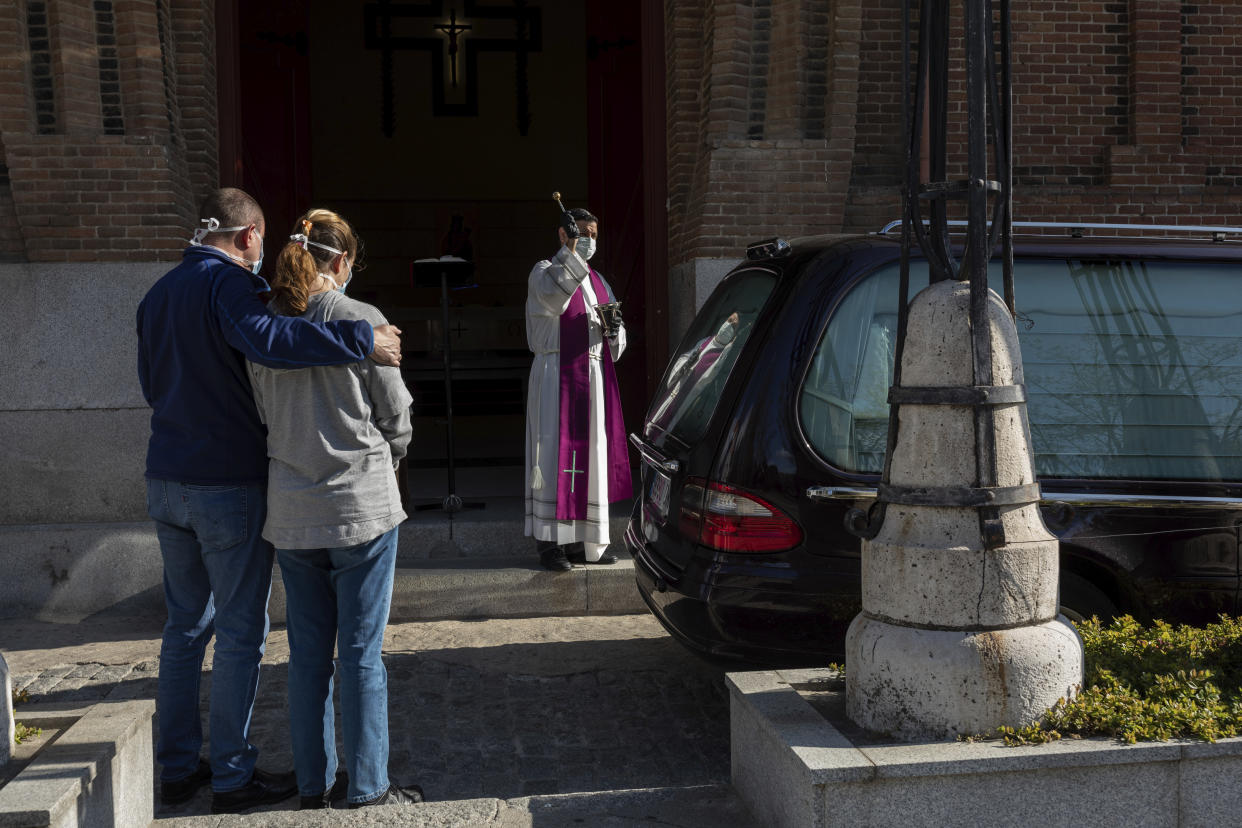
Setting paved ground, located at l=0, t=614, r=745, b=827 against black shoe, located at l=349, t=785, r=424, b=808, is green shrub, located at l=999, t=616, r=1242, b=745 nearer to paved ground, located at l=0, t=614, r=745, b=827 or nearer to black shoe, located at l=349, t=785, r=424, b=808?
paved ground, located at l=0, t=614, r=745, b=827

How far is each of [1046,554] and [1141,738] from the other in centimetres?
51

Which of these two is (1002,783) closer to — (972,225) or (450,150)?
(972,225)

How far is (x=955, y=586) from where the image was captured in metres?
3.16

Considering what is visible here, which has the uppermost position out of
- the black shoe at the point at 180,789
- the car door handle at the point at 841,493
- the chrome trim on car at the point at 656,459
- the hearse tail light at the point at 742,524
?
the chrome trim on car at the point at 656,459

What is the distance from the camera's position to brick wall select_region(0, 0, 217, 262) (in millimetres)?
7262

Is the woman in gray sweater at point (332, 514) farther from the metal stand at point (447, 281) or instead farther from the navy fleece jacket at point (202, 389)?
the metal stand at point (447, 281)

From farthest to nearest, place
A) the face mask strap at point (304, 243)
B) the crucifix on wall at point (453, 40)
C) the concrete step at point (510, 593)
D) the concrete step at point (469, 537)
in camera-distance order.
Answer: the crucifix on wall at point (453, 40), the concrete step at point (469, 537), the concrete step at point (510, 593), the face mask strap at point (304, 243)

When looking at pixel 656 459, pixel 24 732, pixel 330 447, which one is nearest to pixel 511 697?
pixel 656 459

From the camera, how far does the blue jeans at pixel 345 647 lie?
3.60 m

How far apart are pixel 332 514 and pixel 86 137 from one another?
4843 millimetres

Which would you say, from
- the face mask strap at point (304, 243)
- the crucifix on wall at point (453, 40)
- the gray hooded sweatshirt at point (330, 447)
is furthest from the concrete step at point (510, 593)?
the crucifix on wall at point (453, 40)

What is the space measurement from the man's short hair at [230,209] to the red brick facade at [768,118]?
358 centimetres

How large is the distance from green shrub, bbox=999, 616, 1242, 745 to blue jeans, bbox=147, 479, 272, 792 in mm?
2345

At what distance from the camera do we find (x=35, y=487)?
730 centimetres
